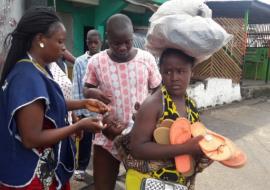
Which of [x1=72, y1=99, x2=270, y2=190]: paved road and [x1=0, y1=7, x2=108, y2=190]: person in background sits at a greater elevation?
[x1=0, y1=7, x2=108, y2=190]: person in background

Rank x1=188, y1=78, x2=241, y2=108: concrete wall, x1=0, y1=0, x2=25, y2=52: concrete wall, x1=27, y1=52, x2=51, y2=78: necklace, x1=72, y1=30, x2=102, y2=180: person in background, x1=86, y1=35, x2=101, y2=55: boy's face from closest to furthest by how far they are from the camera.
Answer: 1. x1=27, y1=52, x2=51, y2=78: necklace
2. x1=0, y1=0, x2=25, y2=52: concrete wall
3. x1=72, y1=30, x2=102, y2=180: person in background
4. x1=86, y1=35, x2=101, y2=55: boy's face
5. x1=188, y1=78, x2=241, y2=108: concrete wall

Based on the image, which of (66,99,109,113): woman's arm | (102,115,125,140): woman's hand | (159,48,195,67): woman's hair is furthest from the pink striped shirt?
(159,48,195,67): woman's hair

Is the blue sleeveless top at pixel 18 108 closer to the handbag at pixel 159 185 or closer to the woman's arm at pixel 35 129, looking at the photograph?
the woman's arm at pixel 35 129

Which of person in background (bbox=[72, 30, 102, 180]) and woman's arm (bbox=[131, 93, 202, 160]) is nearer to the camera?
woman's arm (bbox=[131, 93, 202, 160])

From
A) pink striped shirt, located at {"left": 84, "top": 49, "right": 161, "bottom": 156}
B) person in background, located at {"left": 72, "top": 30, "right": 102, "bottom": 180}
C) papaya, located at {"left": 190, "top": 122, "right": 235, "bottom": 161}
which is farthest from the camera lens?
A: person in background, located at {"left": 72, "top": 30, "right": 102, "bottom": 180}

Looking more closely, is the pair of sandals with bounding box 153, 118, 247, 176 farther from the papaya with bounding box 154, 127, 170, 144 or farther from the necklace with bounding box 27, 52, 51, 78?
the necklace with bounding box 27, 52, 51, 78

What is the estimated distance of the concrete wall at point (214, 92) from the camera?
8109mm

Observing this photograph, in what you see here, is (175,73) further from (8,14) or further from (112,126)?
(8,14)

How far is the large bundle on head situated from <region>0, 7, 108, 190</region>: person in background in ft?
1.67

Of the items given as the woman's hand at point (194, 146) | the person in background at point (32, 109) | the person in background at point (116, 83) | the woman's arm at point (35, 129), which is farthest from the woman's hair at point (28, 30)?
the woman's hand at point (194, 146)

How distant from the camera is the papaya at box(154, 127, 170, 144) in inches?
65.6

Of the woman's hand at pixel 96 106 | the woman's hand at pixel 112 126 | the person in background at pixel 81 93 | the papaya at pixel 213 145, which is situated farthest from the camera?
the person in background at pixel 81 93

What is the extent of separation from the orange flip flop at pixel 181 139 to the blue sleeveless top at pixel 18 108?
0.58 meters

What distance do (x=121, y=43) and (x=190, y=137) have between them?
852 millimetres
